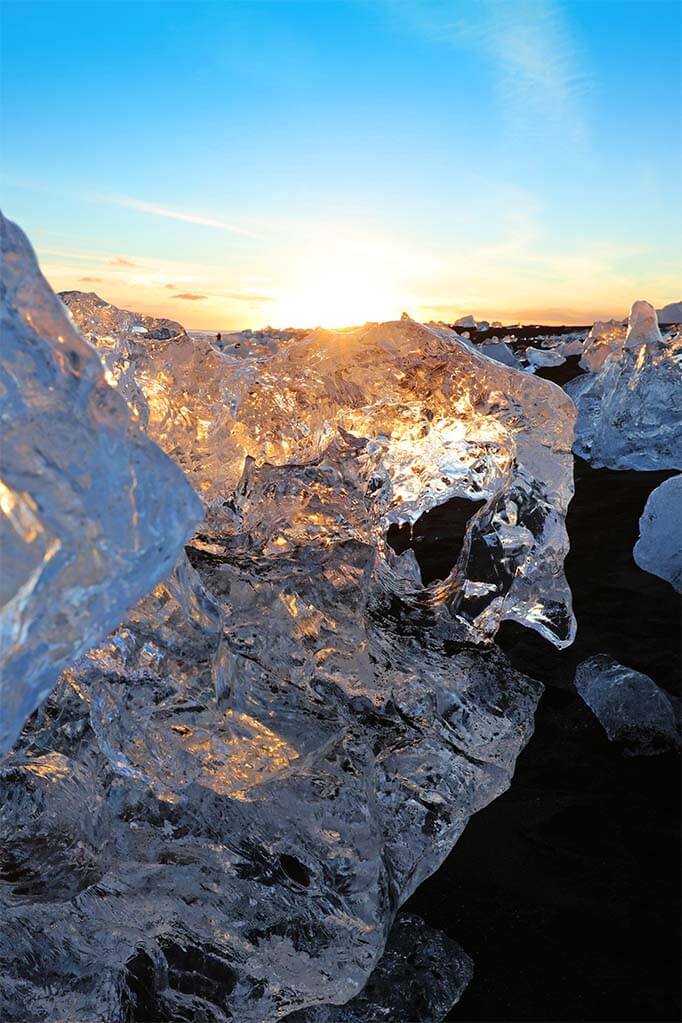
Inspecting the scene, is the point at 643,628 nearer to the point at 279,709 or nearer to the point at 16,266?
the point at 279,709

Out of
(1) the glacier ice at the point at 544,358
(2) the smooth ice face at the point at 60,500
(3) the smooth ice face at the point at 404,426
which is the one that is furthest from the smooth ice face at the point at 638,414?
(1) the glacier ice at the point at 544,358

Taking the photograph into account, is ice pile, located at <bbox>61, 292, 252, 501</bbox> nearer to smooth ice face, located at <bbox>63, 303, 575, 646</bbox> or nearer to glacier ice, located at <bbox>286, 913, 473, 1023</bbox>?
smooth ice face, located at <bbox>63, 303, 575, 646</bbox>

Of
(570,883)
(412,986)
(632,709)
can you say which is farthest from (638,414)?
(412,986)

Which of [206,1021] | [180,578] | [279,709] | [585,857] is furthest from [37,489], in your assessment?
[585,857]

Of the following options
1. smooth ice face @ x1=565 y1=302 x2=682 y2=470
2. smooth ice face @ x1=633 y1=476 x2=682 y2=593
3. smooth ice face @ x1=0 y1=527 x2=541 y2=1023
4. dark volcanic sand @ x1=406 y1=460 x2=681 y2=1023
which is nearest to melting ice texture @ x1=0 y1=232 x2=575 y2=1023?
smooth ice face @ x1=0 y1=527 x2=541 y2=1023

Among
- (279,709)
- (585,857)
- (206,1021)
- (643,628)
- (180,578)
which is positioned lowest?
(206,1021)

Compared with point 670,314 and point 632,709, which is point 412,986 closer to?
point 632,709
